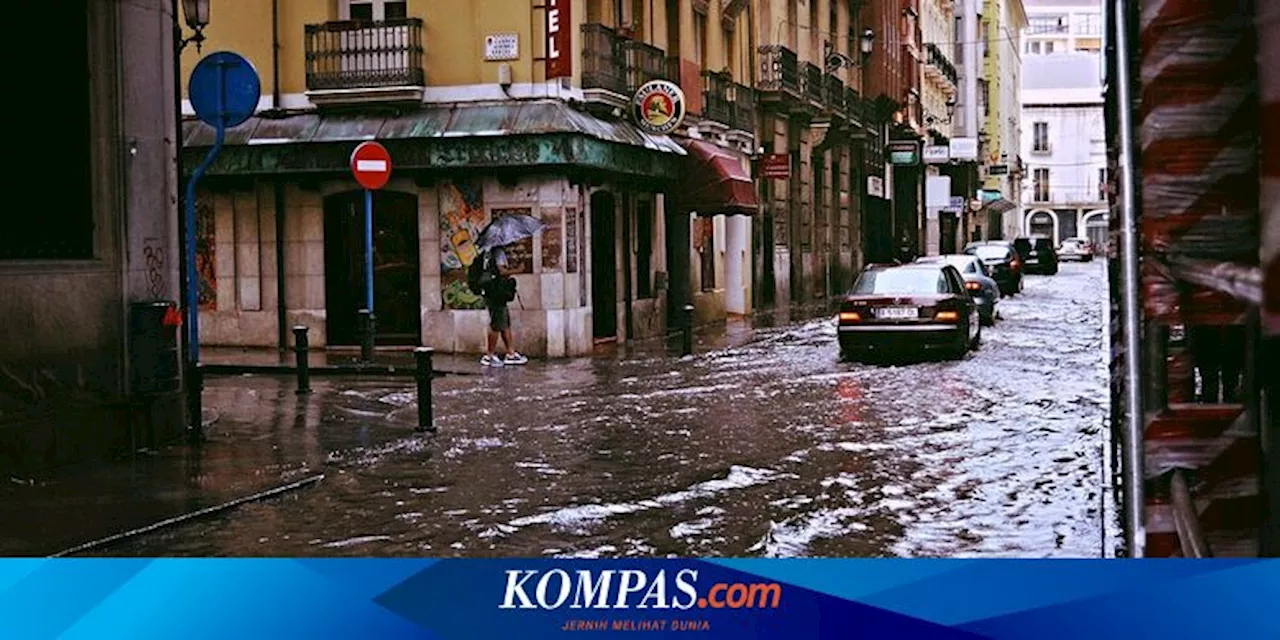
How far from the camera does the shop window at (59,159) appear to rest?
20.4 ft

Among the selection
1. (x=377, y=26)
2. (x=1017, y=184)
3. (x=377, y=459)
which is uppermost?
(x=377, y=26)

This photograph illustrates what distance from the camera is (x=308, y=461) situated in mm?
9055

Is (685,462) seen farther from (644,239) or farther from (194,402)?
(644,239)

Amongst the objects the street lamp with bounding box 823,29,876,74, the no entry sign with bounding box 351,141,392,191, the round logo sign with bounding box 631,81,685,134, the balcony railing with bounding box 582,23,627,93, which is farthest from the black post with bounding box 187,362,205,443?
the street lamp with bounding box 823,29,876,74

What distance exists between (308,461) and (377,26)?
5.31m

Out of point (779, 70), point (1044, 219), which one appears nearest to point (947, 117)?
point (779, 70)

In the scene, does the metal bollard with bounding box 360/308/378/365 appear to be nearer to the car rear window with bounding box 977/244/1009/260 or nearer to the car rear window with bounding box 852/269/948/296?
the car rear window with bounding box 852/269/948/296

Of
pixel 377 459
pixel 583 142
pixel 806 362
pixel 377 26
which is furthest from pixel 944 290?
pixel 377 459

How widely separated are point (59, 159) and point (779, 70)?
688 inches

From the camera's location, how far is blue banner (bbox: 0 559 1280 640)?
2.81m

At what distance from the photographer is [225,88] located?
27.7ft

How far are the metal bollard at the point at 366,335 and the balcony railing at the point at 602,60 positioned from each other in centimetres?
284

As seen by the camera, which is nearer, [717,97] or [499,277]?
[499,277]

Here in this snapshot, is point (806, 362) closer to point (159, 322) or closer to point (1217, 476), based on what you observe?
point (159, 322)
